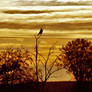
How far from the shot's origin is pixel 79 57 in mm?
50750

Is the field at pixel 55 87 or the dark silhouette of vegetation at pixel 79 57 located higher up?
the dark silhouette of vegetation at pixel 79 57

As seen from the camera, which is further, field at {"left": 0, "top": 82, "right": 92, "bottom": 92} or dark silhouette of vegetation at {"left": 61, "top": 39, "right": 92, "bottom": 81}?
dark silhouette of vegetation at {"left": 61, "top": 39, "right": 92, "bottom": 81}

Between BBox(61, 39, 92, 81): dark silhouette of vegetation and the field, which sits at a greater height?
BBox(61, 39, 92, 81): dark silhouette of vegetation

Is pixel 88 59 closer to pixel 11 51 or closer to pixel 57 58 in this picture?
pixel 57 58

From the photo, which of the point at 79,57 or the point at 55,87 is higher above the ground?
the point at 79,57

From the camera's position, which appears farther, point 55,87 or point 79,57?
point 79,57

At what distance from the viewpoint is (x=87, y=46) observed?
167 feet

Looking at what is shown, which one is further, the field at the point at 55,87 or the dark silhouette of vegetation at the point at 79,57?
the dark silhouette of vegetation at the point at 79,57

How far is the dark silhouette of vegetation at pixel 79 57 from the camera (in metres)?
50.0

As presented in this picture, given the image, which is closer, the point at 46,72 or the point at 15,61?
the point at 46,72

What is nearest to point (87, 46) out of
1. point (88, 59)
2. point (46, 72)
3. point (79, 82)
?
point (88, 59)

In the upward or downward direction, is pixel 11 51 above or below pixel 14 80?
above

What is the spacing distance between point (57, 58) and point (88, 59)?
15.6ft

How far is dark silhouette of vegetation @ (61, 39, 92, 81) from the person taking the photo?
5003 cm
